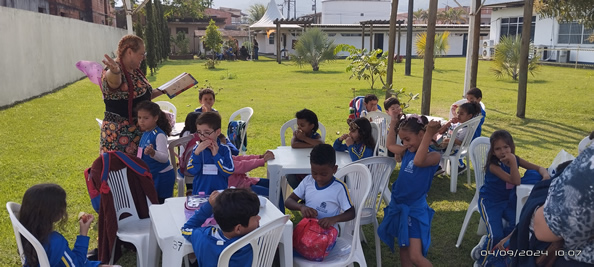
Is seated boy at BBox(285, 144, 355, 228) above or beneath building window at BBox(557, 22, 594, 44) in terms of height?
beneath

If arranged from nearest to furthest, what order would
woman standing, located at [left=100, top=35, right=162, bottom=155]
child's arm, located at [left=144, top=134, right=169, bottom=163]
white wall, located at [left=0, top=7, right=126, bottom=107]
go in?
child's arm, located at [left=144, top=134, right=169, bottom=163], woman standing, located at [left=100, top=35, right=162, bottom=155], white wall, located at [left=0, top=7, right=126, bottom=107]

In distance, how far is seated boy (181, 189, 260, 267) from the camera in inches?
96.0

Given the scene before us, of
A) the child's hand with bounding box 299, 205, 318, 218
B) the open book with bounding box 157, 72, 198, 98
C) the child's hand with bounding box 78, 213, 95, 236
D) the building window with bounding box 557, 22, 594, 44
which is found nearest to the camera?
the child's hand with bounding box 78, 213, 95, 236

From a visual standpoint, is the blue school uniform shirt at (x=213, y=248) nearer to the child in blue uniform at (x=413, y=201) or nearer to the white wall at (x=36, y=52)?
the child in blue uniform at (x=413, y=201)

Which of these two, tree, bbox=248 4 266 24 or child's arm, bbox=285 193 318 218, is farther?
tree, bbox=248 4 266 24

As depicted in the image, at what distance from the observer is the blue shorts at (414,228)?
3.34 metres

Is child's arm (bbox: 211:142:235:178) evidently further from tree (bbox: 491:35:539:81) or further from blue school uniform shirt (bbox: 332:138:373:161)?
tree (bbox: 491:35:539:81)

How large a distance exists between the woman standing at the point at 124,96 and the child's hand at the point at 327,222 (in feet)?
6.61

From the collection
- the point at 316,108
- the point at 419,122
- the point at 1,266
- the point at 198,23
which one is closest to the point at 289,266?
the point at 419,122

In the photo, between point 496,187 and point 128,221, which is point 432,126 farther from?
point 128,221

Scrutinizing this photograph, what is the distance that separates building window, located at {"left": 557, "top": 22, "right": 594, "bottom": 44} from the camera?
25922mm

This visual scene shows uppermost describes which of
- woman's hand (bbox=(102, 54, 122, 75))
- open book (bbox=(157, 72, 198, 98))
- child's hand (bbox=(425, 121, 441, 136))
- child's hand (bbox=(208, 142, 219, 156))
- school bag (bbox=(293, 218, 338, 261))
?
woman's hand (bbox=(102, 54, 122, 75))

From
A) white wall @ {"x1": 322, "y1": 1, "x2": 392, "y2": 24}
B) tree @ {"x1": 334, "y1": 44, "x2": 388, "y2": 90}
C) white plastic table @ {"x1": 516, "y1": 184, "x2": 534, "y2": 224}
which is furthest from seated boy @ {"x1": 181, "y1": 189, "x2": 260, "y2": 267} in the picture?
white wall @ {"x1": 322, "y1": 1, "x2": 392, "y2": 24}

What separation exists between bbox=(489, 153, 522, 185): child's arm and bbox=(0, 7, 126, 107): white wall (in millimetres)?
11191
